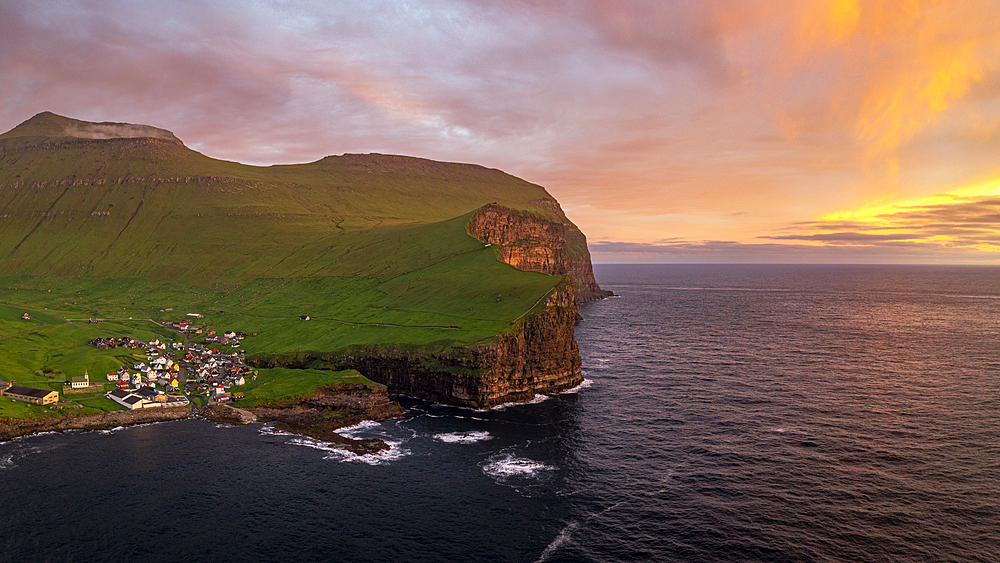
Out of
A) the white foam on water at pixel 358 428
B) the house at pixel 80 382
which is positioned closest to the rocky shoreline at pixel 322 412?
the white foam on water at pixel 358 428

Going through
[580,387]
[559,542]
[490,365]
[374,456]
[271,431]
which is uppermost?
[490,365]

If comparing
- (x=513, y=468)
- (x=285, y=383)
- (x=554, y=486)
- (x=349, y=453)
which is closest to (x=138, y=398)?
(x=285, y=383)

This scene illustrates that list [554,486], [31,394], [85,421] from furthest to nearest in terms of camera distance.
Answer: [31,394], [85,421], [554,486]

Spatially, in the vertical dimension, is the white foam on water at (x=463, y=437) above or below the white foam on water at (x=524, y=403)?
below

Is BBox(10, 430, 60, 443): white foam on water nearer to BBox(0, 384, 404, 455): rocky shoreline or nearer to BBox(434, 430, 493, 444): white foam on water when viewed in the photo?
BBox(0, 384, 404, 455): rocky shoreline

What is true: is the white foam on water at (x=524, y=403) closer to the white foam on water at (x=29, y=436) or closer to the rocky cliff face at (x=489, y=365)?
the rocky cliff face at (x=489, y=365)

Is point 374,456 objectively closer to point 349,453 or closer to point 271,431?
point 349,453

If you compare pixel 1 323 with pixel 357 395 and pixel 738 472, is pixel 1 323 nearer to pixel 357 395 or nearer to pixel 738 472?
pixel 357 395
